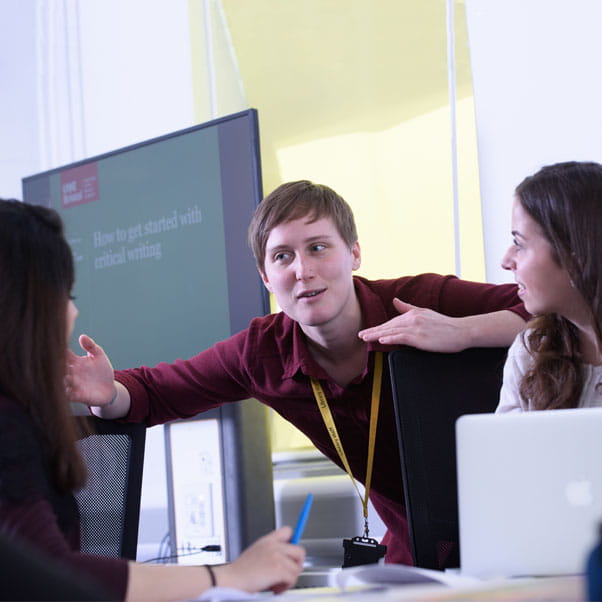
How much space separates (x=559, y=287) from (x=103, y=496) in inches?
37.3

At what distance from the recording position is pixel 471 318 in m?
1.70

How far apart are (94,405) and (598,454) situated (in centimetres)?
103

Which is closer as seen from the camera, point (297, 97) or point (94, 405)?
point (94, 405)

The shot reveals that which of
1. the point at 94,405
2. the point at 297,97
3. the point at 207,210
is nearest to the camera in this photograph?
the point at 94,405

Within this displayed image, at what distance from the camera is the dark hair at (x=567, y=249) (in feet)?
5.13

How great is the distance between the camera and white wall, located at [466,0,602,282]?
2.59 meters

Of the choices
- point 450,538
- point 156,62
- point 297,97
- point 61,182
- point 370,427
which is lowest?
point 450,538

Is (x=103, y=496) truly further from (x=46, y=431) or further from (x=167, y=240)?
(x=167, y=240)

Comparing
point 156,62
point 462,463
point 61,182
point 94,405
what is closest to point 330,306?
point 94,405

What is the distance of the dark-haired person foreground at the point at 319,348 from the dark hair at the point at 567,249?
0.20m

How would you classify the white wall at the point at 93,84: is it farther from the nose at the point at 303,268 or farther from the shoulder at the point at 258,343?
the nose at the point at 303,268

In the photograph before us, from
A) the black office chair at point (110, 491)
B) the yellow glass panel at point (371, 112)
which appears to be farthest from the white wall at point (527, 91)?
the black office chair at point (110, 491)

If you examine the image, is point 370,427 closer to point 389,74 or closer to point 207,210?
A: point 207,210

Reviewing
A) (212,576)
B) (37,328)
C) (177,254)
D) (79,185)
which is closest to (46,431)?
(37,328)
